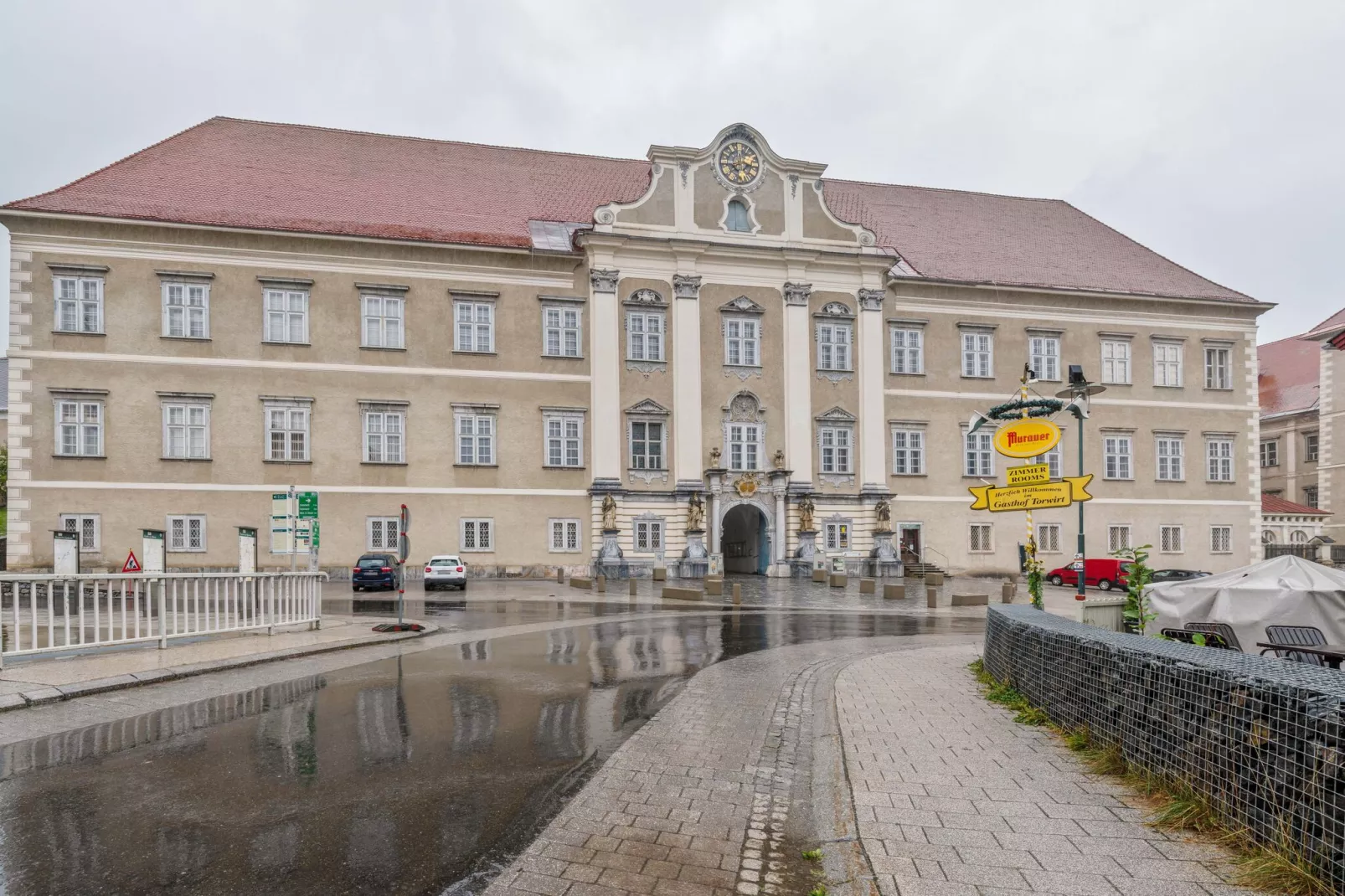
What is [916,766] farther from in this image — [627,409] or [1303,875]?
[627,409]

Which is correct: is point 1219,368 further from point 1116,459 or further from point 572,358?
point 572,358

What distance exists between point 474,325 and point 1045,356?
1018 inches

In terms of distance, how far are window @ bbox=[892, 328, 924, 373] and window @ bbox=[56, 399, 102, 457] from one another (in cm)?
3199

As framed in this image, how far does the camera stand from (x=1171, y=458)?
44.0 metres

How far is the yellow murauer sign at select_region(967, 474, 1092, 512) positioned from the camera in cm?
1391

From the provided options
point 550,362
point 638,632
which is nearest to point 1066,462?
point 550,362

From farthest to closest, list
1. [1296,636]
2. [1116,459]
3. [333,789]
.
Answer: [1116,459]
[1296,636]
[333,789]

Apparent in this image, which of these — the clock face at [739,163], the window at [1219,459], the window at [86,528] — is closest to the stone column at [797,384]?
the clock face at [739,163]

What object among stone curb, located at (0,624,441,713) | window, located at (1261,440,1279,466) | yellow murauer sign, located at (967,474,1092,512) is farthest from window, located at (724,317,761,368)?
window, located at (1261,440,1279,466)

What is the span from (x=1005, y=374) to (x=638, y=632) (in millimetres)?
29872

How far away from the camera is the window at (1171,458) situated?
43812mm

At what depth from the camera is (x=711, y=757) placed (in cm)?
778

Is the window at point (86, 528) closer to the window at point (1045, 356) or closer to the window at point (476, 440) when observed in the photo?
the window at point (476, 440)

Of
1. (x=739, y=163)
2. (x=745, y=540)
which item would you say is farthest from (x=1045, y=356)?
(x=739, y=163)
